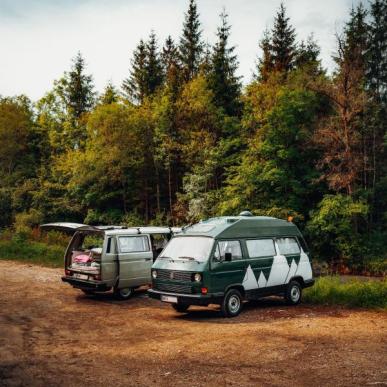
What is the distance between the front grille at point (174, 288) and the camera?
1135cm

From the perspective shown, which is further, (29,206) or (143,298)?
(29,206)

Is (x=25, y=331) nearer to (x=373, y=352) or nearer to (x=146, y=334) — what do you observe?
(x=146, y=334)

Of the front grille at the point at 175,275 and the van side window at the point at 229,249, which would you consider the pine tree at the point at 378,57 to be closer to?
the van side window at the point at 229,249

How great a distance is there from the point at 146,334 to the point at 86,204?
106 ft

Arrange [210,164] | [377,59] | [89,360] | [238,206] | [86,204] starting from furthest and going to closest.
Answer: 1. [86,204]
2. [377,59]
3. [210,164]
4. [238,206]
5. [89,360]

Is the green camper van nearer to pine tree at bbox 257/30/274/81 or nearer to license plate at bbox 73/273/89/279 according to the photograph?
license plate at bbox 73/273/89/279

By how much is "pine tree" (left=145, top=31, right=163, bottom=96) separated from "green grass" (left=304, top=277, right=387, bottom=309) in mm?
36970

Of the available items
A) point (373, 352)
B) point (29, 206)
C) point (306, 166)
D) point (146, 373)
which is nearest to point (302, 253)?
point (373, 352)

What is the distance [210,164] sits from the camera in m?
32.8

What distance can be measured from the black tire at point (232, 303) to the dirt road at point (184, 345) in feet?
0.79

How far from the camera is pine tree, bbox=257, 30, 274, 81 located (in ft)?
130

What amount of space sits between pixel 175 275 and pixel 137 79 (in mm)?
39791

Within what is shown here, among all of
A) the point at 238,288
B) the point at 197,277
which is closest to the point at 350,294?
the point at 238,288

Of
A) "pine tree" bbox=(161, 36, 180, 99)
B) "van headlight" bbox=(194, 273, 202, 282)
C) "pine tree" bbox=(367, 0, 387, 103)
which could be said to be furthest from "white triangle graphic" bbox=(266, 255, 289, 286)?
"pine tree" bbox=(161, 36, 180, 99)
